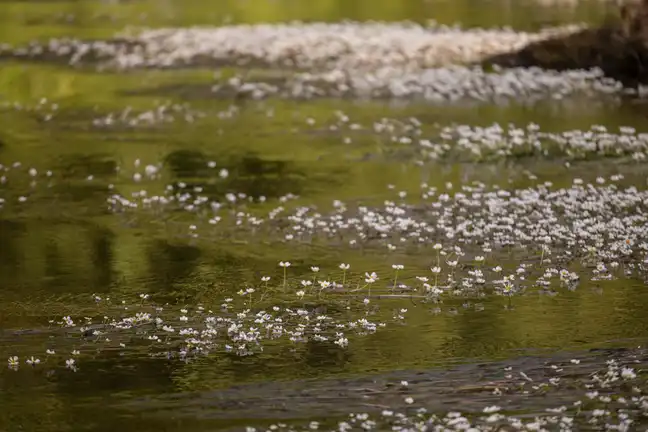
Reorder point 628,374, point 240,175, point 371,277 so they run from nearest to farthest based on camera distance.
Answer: point 628,374 < point 371,277 < point 240,175

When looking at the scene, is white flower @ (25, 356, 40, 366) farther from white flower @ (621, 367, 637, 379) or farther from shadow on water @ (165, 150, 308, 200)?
shadow on water @ (165, 150, 308, 200)

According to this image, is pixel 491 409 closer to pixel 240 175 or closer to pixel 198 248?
pixel 198 248

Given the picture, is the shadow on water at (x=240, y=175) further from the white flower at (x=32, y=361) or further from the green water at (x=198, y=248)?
the white flower at (x=32, y=361)

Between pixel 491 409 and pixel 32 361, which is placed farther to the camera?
pixel 32 361

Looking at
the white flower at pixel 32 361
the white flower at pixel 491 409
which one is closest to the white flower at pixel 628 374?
the white flower at pixel 491 409

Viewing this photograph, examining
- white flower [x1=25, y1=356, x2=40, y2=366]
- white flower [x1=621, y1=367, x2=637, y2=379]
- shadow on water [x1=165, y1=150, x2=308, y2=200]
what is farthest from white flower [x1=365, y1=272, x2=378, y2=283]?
shadow on water [x1=165, y1=150, x2=308, y2=200]

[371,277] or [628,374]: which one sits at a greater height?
[371,277]

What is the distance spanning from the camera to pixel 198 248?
12281mm

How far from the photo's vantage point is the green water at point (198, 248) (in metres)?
8.59

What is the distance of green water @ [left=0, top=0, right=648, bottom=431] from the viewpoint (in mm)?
8594

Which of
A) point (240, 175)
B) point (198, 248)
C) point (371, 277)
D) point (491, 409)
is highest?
point (240, 175)

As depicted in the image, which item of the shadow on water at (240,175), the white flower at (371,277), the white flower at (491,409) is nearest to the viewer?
the white flower at (491,409)

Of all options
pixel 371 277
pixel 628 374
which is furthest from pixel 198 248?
pixel 628 374

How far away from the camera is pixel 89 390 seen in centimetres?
848
